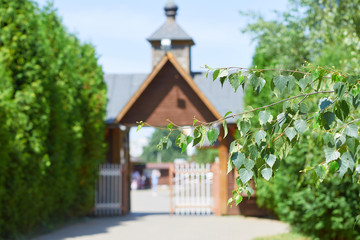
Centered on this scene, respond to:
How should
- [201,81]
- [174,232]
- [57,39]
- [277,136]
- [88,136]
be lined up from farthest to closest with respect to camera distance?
[201,81] → [88,136] → [57,39] → [174,232] → [277,136]

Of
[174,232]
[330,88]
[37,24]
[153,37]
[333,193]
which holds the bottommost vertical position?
[174,232]

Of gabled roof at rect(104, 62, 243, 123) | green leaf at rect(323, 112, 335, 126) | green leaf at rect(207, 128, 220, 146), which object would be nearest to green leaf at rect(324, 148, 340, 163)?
green leaf at rect(323, 112, 335, 126)

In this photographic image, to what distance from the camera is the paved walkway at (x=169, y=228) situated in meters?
12.2

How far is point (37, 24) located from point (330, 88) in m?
9.38

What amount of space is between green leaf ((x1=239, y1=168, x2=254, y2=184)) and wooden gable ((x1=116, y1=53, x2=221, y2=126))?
A: 14758mm

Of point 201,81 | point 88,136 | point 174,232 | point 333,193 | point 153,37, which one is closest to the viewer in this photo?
point 333,193

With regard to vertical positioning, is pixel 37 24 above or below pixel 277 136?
above

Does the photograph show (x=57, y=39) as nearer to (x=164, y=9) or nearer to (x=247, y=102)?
(x=247, y=102)

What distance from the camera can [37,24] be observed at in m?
12.0

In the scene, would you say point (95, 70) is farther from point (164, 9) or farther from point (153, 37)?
point (164, 9)

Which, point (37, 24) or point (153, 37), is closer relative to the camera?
point (37, 24)

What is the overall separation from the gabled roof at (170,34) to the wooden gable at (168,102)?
6.58 m

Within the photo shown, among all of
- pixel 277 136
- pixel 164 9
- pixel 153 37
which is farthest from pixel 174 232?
pixel 164 9

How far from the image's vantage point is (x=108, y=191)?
18.3 m
